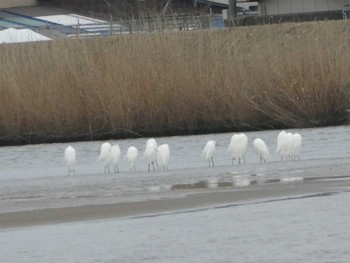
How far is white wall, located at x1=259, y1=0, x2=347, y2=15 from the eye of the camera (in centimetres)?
3772

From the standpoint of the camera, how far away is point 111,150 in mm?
20078

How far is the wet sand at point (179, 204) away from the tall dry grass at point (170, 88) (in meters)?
12.4

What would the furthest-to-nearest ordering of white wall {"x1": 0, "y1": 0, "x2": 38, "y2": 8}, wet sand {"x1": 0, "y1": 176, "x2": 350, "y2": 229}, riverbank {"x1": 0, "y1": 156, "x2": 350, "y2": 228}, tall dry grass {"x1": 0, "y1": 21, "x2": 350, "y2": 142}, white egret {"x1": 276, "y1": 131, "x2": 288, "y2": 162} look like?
white wall {"x1": 0, "y1": 0, "x2": 38, "y2": 8}, tall dry grass {"x1": 0, "y1": 21, "x2": 350, "y2": 142}, white egret {"x1": 276, "y1": 131, "x2": 288, "y2": 162}, riverbank {"x1": 0, "y1": 156, "x2": 350, "y2": 228}, wet sand {"x1": 0, "y1": 176, "x2": 350, "y2": 229}

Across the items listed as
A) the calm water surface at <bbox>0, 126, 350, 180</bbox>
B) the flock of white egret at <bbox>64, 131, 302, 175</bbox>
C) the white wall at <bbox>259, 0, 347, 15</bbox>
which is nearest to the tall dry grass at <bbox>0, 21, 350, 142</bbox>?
the calm water surface at <bbox>0, 126, 350, 180</bbox>

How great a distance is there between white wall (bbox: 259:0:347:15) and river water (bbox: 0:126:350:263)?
58.8ft

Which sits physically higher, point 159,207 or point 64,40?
point 64,40

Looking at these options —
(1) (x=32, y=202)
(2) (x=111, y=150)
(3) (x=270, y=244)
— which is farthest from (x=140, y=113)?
(3) (x=270, y=244)

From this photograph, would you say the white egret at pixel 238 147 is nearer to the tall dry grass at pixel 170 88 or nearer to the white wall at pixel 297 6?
the tall dry grass at pixel 170 88

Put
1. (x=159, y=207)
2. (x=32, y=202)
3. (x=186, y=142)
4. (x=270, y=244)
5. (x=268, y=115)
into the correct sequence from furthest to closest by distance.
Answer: (x=268, y=115)
(x=186, y=142)
(x=32, y=202)
(x=159, y=207)
(x=270, y=244)

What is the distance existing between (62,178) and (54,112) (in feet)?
32.2

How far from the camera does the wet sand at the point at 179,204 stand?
1367 cm

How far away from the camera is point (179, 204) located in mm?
14344

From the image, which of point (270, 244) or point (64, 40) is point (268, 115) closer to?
point (64, 40)

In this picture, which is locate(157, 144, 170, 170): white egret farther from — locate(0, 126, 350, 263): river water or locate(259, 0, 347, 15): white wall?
locate(259, 0, 347, 15): white wall
